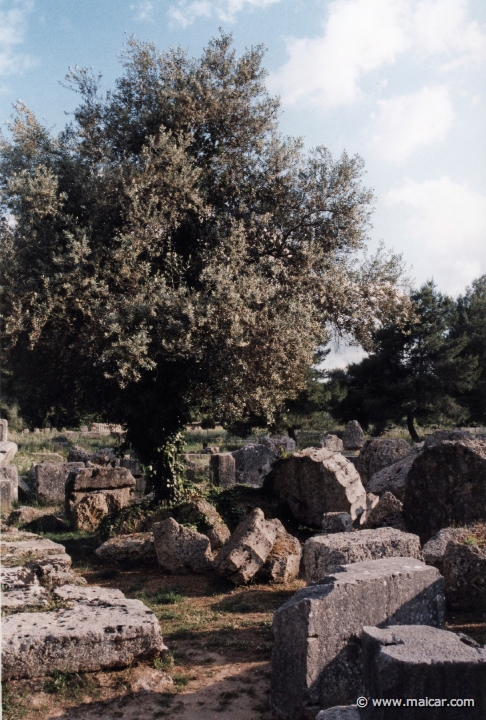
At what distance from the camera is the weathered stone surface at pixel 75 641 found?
236 inches

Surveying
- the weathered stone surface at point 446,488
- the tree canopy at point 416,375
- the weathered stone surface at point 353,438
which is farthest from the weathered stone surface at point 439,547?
the tree canopy at point 416,375

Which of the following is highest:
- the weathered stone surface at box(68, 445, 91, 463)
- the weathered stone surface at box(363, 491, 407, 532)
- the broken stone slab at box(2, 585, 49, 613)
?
the weathered stone surface at box(68, 445, 91, 463)

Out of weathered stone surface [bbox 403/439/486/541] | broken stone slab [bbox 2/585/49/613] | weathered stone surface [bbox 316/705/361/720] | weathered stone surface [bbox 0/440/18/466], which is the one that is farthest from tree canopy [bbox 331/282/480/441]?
weathered stone surface [bbox 316/705/361/720]

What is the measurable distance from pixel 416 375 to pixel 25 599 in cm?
3496

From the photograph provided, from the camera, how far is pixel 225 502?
1366 centimetres

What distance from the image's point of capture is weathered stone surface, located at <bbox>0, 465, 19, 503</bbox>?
17.4m

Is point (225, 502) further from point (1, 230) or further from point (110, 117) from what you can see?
point (110, 117)

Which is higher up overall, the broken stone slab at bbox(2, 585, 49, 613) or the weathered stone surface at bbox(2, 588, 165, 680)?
the broken stone slab at bbox(2, 585, 49, 613)

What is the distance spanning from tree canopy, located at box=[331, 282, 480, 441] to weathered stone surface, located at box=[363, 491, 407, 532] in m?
27.7

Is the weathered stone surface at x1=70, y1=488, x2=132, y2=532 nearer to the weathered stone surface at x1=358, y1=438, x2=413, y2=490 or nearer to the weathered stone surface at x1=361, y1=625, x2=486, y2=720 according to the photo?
the weathered stone surface at x1=358, y1=438, x2=413, y2=490

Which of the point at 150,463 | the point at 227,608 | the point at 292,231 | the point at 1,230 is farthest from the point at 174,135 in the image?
the point at 227,608

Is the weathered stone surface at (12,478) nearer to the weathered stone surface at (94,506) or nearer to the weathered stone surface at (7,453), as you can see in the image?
the weathered stone surface at (94,506)

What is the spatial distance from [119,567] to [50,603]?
4.15 metres

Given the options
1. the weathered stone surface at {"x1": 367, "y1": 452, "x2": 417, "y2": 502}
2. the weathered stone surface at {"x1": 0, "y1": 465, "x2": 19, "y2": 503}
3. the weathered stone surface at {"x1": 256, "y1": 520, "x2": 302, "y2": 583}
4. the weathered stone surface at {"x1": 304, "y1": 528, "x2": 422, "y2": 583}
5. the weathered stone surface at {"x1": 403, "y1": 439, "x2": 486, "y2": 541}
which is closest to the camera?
the weathered stone surface at {"x1": 304, "y1": 528, "x2": 422, "y2": 583}
